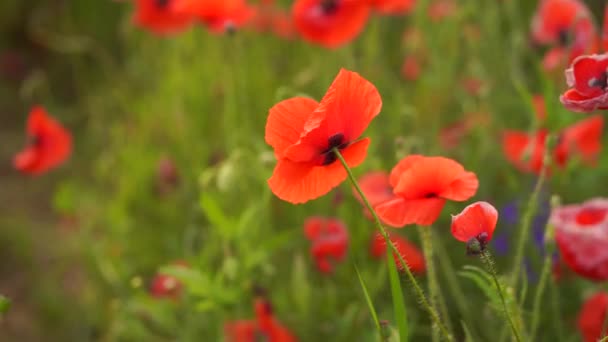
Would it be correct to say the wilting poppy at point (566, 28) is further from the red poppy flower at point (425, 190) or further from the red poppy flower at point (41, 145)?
the red poppy flower at point (41, 145)

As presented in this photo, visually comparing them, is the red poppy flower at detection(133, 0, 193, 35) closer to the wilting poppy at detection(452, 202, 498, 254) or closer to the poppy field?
the poppy field

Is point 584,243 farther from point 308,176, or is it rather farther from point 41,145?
point 41,145

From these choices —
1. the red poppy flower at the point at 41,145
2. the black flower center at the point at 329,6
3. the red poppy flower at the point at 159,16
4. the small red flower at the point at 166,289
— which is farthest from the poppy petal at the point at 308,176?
the red poppy flower at the point at 159,16

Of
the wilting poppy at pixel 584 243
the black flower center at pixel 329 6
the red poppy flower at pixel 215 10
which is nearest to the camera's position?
the wilting poppy at pixel 584 243

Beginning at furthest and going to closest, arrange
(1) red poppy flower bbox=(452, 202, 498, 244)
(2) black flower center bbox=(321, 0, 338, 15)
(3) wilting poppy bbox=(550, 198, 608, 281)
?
(2) black flower center bbox=(321, 0, 338, 15), (3) wilting poppy bbox=(550, 198, 608, 281), (1) red poppy flower bbox=(452, 202, 498, 244)

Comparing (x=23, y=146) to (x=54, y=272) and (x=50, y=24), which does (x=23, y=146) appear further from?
(x=54, y=272)

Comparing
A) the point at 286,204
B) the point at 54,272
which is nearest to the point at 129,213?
the point at 54,272

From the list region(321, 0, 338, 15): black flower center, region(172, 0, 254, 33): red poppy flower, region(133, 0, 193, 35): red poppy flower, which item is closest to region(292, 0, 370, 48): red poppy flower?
region(321, 0, 338, 15): black flower center
